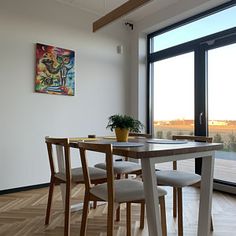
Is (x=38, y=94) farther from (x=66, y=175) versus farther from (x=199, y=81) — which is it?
(x=199, y=81)

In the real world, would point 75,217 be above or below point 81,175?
below

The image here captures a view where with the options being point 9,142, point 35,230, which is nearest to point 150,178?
point 35,230

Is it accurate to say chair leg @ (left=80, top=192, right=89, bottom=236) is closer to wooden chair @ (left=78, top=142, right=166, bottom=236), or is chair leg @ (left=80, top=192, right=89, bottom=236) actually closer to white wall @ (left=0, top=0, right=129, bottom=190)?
wooden chair @ (left=78, top=142, right=166, bottom=236)

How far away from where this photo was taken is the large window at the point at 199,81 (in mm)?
3369

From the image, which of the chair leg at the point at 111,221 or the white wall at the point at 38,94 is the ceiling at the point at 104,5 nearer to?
the white wall at the point at 38,94

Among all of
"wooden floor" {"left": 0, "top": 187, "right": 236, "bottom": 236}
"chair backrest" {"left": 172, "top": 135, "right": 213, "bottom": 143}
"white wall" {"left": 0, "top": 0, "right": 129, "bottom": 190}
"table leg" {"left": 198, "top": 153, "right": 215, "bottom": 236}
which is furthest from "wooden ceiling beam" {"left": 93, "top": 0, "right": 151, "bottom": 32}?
"wooden floor" {"left": 0, "top": 187, "right": 236, "bottom": 236}

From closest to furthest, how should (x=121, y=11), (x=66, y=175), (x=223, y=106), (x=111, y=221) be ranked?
1. (x=111, y=221)
2. (x=66, y=175)
3. (x=121, y=11)
4. (x=223, y=106)

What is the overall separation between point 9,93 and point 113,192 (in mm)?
2408

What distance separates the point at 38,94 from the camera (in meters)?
3.53

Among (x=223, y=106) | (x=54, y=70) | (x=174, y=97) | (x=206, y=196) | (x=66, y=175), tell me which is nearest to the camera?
(x=206, y=196)

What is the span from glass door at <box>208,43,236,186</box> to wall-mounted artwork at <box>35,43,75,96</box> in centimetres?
211

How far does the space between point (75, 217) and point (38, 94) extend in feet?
6.08

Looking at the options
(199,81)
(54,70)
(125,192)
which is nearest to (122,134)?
(125,192)

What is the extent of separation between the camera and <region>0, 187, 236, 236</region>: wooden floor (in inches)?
83.7
